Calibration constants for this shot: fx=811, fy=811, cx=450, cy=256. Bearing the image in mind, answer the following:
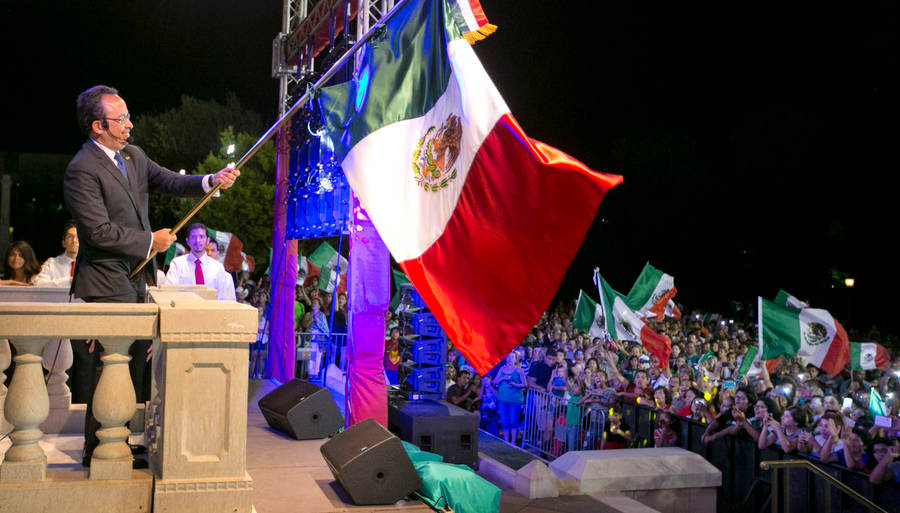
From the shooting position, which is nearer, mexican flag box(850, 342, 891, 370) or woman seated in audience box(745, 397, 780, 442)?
woman seated in audience box(745, 397, 780, 442)

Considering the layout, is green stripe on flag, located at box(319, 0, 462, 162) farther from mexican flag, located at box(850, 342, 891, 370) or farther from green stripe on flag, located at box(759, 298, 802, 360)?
mexican flag, located at box(850, 342, 891, 370)

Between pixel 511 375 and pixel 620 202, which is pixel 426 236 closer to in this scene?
pixel 511 375

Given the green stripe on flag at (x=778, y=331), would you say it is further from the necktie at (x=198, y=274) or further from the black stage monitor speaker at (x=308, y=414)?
the necktie at (x=198, y=274)

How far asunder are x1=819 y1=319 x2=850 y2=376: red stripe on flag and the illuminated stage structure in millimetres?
8971

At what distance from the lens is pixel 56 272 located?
26.0 ft

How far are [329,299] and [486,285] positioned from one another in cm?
1200

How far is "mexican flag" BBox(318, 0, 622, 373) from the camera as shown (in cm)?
620

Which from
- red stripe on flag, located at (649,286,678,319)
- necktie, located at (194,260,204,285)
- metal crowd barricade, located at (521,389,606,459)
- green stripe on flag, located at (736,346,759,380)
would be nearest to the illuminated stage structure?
necktie, located at (194,260,204,285)

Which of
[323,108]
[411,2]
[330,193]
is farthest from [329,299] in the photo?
[411,2]

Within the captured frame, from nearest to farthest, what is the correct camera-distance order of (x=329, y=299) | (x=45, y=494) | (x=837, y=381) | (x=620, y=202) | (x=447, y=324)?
(x=45, y=494) → (x=447, y=324) → (x=837, y=381) → (x=329, y=299) → (x=620, y=202)

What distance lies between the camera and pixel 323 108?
8.57m

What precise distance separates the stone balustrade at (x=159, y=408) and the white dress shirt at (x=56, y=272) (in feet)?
14.9

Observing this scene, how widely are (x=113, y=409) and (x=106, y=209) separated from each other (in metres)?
1.06

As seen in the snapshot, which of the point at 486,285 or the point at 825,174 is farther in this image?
the point at 825,174
